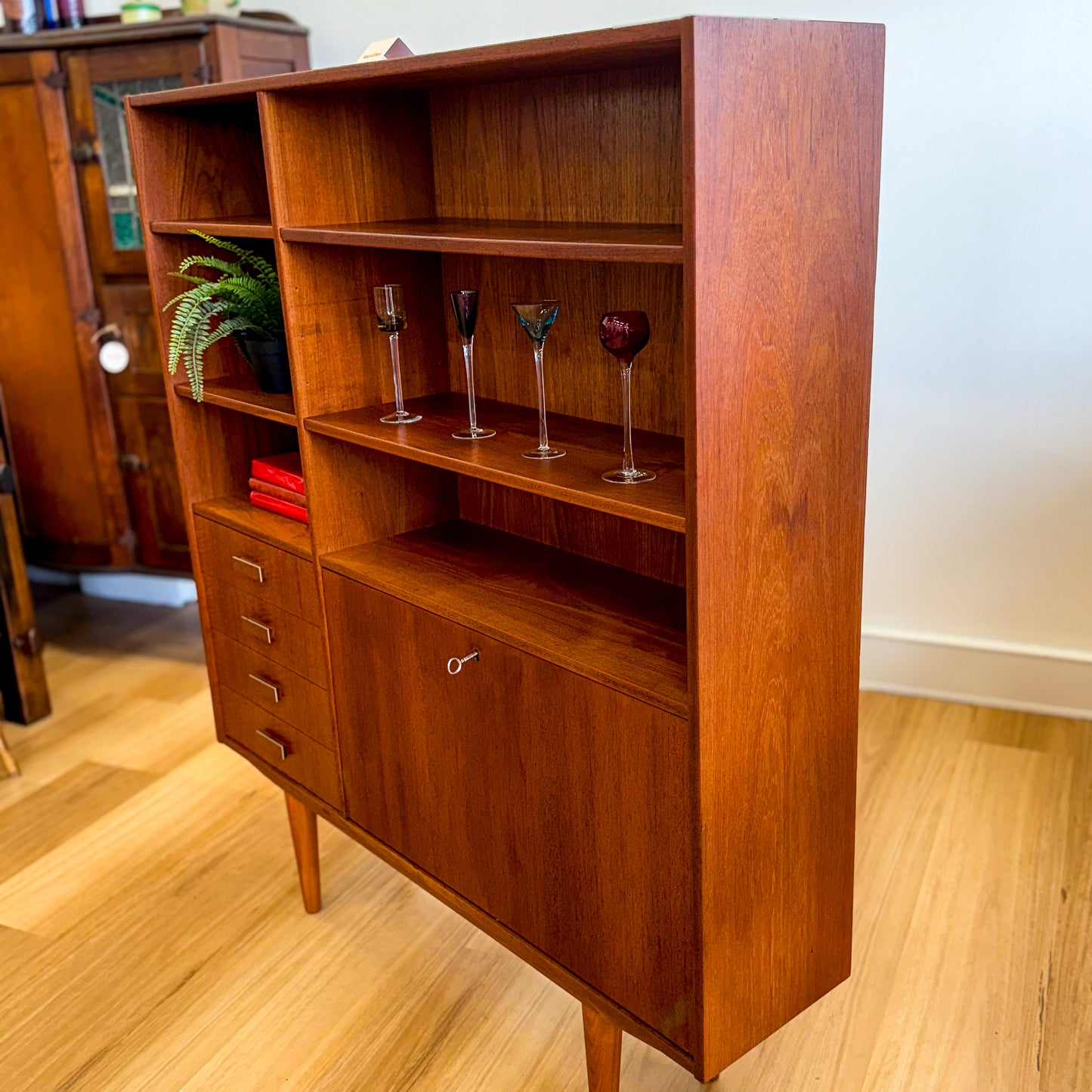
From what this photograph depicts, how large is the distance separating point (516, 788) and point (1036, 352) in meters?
1.83

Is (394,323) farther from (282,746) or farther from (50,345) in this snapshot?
(50,345)

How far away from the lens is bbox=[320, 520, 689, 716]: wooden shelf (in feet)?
4.95

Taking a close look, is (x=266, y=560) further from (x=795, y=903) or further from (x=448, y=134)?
(x=795, y=903)

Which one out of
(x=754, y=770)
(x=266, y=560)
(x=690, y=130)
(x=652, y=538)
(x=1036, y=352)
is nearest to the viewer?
(x=690, y=130)

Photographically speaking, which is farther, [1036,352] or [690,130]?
[1036,352]

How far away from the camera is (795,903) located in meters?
1.63

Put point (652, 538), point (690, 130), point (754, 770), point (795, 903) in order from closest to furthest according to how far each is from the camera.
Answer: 1. point (690, 130)
2. point (754, 770)
3. point (795, 903)
4. point (652, 538)

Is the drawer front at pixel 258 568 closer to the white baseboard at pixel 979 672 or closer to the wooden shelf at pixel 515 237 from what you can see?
the wooden shelf at pixel 515 237

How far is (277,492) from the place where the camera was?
2.18 m

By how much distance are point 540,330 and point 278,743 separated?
3.53 ft

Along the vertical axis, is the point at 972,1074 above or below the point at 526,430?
below

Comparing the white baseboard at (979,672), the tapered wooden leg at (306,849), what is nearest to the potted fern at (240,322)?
the tapered wooden leg at (306,849)

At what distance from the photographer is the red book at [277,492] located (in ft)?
6.98

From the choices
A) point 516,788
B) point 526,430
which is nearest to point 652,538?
point 526,430
